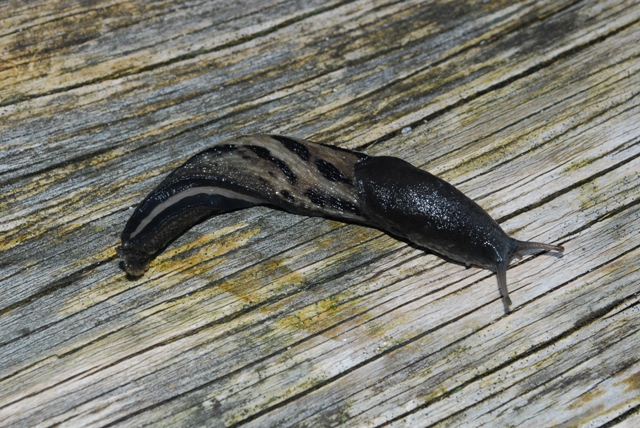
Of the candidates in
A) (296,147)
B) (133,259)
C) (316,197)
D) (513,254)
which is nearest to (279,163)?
(296,147)

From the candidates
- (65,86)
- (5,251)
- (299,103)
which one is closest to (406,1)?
(299,103)

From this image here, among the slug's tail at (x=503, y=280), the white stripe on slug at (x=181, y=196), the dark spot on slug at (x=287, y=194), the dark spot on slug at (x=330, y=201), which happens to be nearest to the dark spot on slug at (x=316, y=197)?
the dark spot on slug at (x=330, y=201)

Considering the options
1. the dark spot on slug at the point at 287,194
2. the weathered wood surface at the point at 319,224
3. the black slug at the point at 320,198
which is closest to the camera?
the weathered wood surface at the point at 319,224

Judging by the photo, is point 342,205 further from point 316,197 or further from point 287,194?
point 287,194

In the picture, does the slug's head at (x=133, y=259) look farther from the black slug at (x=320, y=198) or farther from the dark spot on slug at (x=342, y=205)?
the dark spot on slug at (x=342, y=205)

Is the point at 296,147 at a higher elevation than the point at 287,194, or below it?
higher

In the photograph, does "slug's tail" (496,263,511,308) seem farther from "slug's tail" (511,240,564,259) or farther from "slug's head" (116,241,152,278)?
"slug's head" (116,241,152,278)

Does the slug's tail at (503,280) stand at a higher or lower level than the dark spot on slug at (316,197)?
higher
